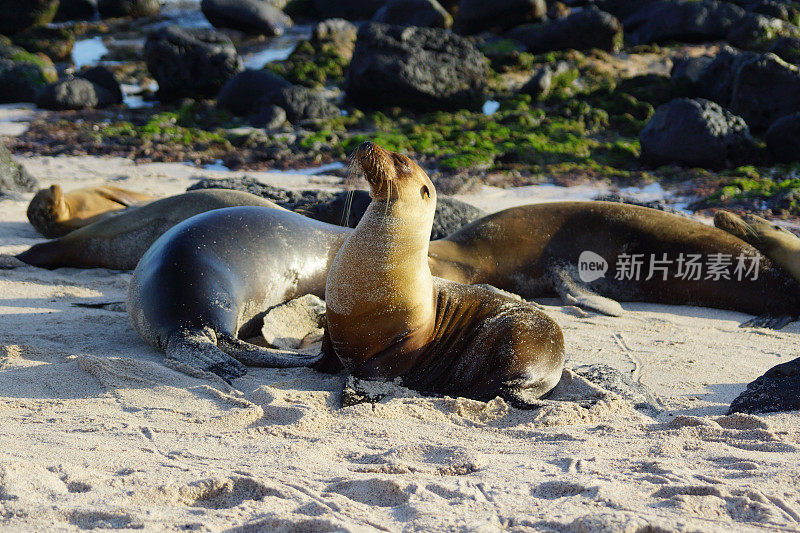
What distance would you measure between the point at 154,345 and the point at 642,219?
4093 mm

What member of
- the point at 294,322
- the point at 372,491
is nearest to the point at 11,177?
the point at 294,322

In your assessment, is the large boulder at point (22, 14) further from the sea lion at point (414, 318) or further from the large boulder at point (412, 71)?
the sea lion at point (414, 318)

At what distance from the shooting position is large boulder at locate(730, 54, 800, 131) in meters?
13.3

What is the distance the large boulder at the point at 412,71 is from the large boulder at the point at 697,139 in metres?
4.58

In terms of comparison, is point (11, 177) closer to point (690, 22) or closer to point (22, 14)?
point (690, 22)

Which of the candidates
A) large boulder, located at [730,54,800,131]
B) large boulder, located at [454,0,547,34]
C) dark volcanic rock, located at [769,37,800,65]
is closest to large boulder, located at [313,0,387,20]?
large boulder, located at [454,0,547,34]

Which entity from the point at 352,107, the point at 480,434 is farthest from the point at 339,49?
the point at 480,434

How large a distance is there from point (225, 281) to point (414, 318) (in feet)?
4.52

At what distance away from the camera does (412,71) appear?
15320 mm

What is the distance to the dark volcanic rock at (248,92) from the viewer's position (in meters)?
15.1

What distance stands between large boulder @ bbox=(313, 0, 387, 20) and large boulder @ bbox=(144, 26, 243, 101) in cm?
854

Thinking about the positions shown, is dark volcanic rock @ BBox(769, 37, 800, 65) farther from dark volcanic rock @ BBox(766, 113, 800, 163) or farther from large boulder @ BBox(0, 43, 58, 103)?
large boulder @ BBox(0, 43, 58, 103)

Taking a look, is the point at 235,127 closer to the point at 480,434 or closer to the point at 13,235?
the point at 13,235

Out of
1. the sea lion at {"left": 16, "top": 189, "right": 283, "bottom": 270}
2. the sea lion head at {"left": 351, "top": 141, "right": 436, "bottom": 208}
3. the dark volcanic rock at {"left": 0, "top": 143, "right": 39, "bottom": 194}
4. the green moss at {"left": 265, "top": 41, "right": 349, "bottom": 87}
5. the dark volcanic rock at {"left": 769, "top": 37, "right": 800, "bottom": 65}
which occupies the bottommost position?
the dark volcanic rock at {"left": 0, "top": 143, "right": 39, "bottom": 194}
